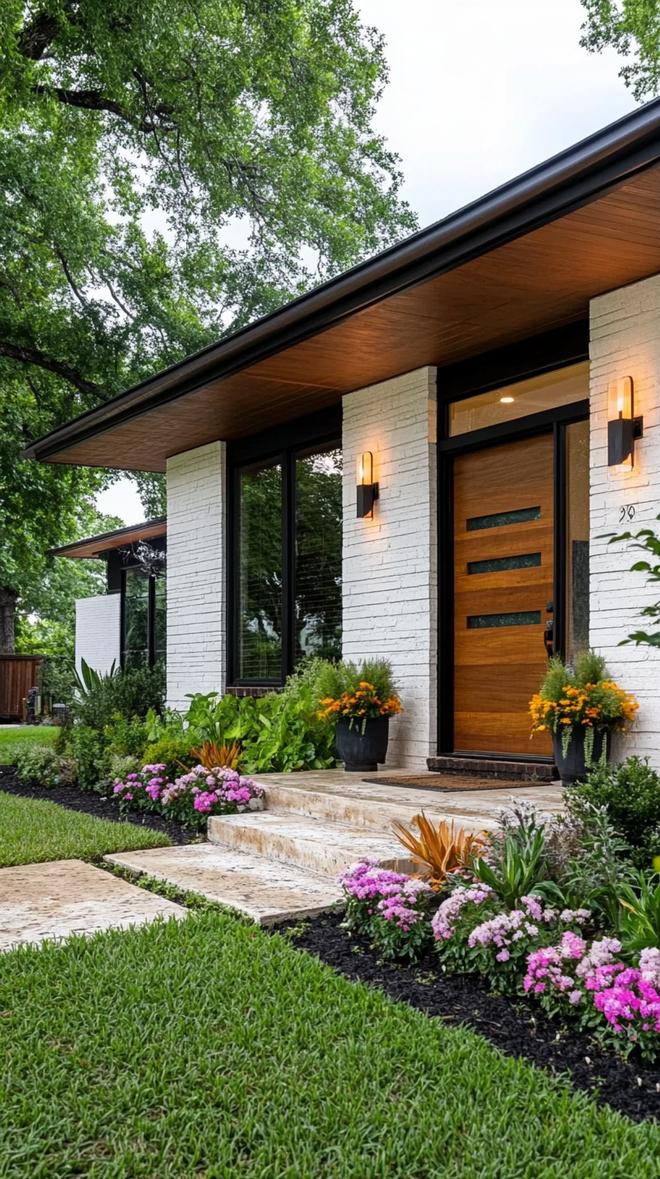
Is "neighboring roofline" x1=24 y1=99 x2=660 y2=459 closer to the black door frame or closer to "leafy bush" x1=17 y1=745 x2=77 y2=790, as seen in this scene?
the black door frame

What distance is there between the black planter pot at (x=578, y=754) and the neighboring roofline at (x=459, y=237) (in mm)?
2407

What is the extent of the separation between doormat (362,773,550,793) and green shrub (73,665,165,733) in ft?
9.17

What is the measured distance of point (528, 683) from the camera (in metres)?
5.95

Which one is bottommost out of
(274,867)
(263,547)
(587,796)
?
(274,867)

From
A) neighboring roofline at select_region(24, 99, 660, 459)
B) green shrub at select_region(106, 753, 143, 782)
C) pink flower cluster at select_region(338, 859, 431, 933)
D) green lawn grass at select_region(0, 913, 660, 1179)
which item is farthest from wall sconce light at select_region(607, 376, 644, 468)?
green shrub at select_region(106, 753, 143, 782)

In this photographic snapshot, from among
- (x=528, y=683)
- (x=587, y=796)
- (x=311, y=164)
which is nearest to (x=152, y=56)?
(x=311, y=164)

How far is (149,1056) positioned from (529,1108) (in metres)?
0.90

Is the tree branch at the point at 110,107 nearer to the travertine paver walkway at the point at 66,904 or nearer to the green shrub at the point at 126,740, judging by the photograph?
the green shrub at the point at 126,740

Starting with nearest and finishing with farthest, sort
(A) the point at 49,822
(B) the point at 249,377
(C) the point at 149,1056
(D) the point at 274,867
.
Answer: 1. (C) the point at 149,1056
2. (D) the point at 274,867
3. (A) the point at 49,822
4. (B) the point at 249,377

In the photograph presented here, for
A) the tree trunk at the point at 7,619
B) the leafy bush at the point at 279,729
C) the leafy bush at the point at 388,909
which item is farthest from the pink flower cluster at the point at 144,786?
the tree trunk at the point at 7,619

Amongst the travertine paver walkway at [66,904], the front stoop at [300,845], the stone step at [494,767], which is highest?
the stone step at [494,767]

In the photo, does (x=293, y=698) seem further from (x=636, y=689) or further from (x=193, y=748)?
(x=636, y=689)

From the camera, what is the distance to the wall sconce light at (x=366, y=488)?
6934 millimetres

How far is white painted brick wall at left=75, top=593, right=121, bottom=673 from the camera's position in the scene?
14.3 meters
